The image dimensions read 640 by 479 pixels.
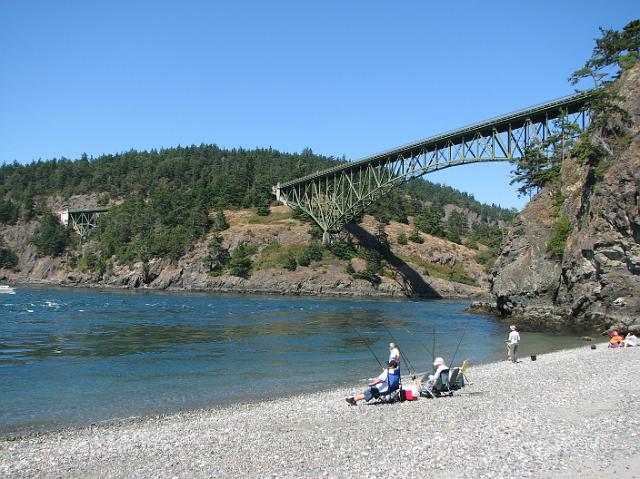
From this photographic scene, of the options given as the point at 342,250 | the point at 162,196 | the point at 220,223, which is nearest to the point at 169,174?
the point at 162,196

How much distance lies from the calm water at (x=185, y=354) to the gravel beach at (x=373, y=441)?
2691mm

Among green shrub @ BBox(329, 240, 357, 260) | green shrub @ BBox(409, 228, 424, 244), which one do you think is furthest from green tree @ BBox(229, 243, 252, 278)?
green shrub @ BBox(409, 228, 424, 244)

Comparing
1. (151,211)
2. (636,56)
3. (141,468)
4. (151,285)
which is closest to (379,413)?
(141,468)

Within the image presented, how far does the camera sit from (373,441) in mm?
10195

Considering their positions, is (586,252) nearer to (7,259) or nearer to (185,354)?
(185,354)

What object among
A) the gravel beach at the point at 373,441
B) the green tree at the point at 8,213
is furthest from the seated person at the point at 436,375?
the green tree at the point at 8,213

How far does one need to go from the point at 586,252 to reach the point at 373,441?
1184 inches

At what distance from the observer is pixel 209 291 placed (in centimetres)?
8756

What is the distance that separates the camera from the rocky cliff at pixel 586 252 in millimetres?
32594

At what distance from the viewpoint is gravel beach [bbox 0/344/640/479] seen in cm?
872

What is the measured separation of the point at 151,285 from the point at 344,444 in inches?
3576

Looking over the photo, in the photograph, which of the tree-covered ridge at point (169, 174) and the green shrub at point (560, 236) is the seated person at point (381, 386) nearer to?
the green shrub at point (560, 236)

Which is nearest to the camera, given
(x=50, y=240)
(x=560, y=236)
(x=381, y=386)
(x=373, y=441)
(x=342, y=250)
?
(x=373, y=441)

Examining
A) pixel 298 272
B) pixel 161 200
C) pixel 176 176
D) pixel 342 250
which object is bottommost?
pixel 298 272
